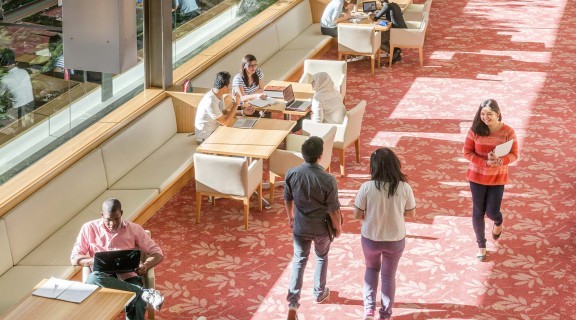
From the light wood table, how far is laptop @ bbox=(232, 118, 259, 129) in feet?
10.7

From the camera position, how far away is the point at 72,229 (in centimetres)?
737

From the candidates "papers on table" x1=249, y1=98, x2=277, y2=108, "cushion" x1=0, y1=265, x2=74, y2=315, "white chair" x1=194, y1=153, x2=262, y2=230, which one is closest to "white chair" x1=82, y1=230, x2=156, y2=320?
"cushion" x1=0, y1=265, x2=74, y2=315

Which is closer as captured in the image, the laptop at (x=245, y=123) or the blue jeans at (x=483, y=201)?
the blue jeans at (x=483, y=201)

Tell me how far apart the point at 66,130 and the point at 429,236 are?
344 centimetres

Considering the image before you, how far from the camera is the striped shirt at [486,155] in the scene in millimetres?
7062

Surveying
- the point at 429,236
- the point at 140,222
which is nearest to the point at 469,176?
the point at 429,236

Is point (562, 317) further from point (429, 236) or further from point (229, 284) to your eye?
point (229, 284)

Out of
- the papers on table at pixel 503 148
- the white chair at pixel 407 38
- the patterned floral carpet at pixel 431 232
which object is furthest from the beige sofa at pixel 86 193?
the white chair at pixel 407 38

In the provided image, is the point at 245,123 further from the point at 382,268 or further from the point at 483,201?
the point at 382,268

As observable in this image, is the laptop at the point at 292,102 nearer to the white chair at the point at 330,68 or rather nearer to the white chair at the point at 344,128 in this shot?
the white chair at the point at 344,128

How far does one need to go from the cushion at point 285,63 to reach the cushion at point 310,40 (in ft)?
0.85

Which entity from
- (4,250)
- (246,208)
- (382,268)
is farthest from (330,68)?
(4,250)

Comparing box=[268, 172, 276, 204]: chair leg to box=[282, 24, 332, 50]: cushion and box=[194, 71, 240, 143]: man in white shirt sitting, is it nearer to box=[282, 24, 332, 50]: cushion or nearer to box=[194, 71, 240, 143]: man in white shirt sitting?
box=[194, 71, 240, 143]: man in white shirt sitting

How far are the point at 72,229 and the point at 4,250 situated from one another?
0.78m
